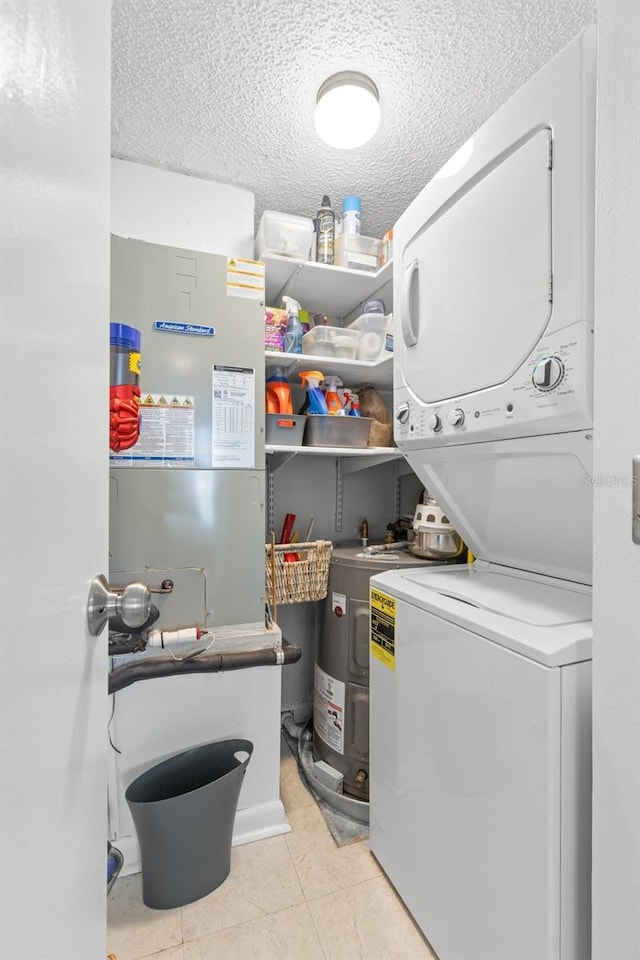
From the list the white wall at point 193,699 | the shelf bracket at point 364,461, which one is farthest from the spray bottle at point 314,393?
the white wall at point 193,699

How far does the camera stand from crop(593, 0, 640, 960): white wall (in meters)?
0.65

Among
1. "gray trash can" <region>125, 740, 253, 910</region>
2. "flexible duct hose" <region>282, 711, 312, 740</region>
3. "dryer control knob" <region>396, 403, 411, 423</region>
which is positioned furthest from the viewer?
"flexible duct hose" <region>282, 711, 312, 740</region>

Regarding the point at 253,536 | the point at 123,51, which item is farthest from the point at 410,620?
the point at 123,51

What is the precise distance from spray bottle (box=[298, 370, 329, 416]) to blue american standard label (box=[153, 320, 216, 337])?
1.62 feet

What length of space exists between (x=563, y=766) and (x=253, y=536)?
1143mm

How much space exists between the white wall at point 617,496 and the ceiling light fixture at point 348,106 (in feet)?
2.78

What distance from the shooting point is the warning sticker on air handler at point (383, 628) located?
4.49ft

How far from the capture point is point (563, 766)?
0.82 m

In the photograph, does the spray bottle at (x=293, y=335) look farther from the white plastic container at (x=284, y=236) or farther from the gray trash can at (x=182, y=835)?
the gray trash can at (x=182, y=835)

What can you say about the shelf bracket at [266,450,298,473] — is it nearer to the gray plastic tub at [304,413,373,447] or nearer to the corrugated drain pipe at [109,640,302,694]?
the gray plastic tub at [304,413,373,447]

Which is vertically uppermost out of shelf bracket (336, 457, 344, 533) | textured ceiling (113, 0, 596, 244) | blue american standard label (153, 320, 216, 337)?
textured ceiling (113, 0, 596, 244)

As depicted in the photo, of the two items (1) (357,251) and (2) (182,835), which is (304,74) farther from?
(2) (182,835)

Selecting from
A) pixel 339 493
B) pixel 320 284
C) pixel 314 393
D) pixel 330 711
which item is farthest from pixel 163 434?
pixel 330 711

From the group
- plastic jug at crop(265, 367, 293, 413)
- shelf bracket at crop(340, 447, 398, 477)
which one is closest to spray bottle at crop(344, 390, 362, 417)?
shelf bracket at crop(340, 447, 398, 477)
